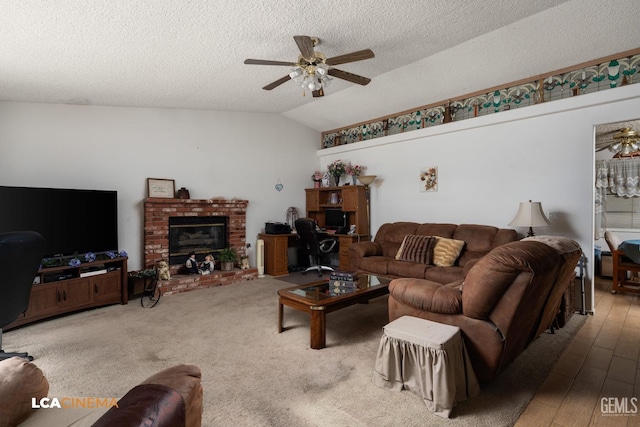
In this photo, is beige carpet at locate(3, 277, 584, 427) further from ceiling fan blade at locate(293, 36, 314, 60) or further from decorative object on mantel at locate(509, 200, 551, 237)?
ceiling fan blade at locate(293, 36, 314, 60)

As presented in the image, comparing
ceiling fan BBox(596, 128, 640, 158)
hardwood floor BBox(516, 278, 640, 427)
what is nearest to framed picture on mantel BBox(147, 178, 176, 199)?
hardwood floor BBox(516, 278, 640, 427)

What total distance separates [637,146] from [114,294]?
815 centimetres

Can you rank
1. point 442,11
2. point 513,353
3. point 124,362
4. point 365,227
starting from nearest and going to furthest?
point 513,353
point 124,362
point 442,11
point 365,227

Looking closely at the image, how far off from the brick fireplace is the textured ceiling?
5.14 feet

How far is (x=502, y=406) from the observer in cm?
195

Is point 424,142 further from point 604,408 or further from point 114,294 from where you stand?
point 114,294

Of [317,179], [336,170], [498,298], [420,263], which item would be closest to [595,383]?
[498,298]

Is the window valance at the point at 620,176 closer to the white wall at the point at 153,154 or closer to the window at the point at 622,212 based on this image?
the window at the point at 622,212

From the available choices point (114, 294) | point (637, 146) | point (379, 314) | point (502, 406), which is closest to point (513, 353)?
point (502, 406)

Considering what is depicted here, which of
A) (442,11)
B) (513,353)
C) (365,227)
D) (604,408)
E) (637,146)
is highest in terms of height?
(442,11)

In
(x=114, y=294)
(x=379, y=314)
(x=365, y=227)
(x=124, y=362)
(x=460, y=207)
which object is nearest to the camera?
(x=124, y=362)

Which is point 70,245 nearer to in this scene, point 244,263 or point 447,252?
point 244,263

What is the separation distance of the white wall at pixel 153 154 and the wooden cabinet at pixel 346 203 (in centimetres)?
39

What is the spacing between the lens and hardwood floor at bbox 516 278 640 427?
6.12ft
